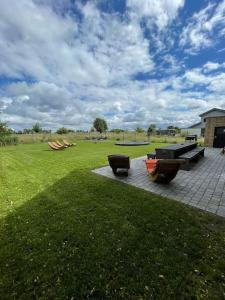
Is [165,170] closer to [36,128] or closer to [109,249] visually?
[109,249]

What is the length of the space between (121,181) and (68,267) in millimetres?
3415

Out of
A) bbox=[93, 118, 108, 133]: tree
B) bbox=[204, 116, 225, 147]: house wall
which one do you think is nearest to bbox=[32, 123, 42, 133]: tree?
bbox=[93, 118, 108, 133]: tree

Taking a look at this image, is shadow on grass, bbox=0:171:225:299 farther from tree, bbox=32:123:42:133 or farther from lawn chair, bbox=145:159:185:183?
tree, bbox=32:123:42:133

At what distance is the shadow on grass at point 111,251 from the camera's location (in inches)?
67.5

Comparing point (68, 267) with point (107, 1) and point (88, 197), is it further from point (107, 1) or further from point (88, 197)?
point (107, 1)

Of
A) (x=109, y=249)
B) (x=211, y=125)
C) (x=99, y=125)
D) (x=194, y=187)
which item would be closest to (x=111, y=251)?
(x=109, y=249)

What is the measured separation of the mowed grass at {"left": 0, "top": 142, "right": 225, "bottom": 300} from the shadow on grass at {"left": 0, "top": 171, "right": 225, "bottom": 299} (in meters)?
0.01

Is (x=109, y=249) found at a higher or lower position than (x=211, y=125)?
lower

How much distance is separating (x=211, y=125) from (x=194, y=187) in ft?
39.3

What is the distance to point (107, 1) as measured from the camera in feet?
21.8

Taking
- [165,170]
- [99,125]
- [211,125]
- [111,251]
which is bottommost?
[111,251]

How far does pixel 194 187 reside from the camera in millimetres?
4562

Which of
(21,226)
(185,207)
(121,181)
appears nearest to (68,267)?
(21,226)

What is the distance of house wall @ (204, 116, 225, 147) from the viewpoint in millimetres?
13344
